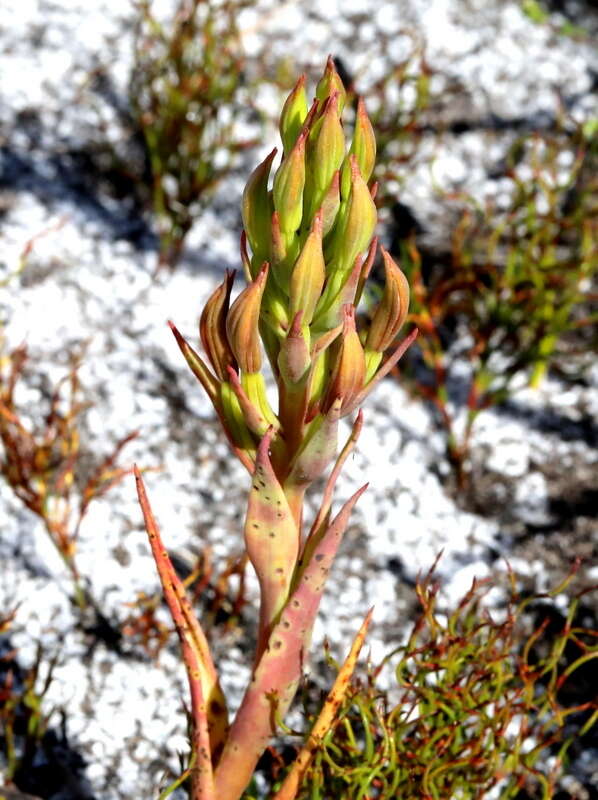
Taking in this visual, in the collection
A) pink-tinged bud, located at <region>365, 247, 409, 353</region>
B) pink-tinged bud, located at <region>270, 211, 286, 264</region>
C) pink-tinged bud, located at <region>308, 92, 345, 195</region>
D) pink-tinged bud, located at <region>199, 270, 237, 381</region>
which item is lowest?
pink-tinged bud, located at <region>199, 270, 237, 381</region>

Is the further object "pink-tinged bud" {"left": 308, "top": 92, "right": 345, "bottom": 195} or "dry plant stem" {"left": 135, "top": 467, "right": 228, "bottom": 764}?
"dry plant stem" {"left": 135, "top": 467, "right": 228, "bottom": 764}

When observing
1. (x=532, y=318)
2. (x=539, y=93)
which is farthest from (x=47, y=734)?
(x=539, y=93)

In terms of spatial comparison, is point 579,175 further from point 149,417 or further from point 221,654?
point 221,654

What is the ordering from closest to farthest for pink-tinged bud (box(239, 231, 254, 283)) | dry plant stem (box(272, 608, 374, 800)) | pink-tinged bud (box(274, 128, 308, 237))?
pink-tinged bud (box(274, 128, 308, 237)), pink-tinged bud (box(239, 231, 254, 283)), dry plant stem (box(272, 608, 374, 800))

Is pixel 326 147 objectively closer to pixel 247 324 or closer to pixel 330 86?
pixel 330 86

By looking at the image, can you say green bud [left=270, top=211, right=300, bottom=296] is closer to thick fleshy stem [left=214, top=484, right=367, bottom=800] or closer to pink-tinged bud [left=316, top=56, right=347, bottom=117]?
pink-tinged bud [left=316, top=56, right=347, bottom=117]

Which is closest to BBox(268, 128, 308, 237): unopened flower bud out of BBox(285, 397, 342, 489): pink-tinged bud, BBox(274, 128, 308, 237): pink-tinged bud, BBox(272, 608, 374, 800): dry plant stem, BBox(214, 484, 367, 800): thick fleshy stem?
BBox(274, 128, 308, 237): pink-tinged bud

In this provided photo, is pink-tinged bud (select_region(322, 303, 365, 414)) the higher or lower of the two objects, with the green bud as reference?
lower
